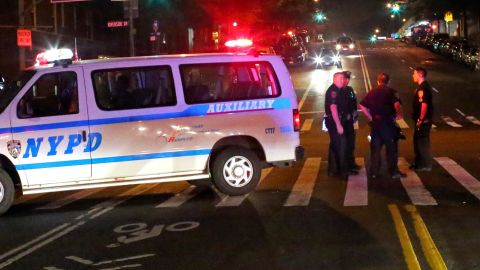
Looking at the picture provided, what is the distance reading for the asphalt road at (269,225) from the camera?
642 cm

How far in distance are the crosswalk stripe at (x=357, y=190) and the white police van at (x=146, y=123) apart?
952 millimetres

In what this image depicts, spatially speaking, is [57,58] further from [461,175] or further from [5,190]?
[461,175]

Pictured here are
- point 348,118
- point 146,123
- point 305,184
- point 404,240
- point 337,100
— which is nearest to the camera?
point 404,240

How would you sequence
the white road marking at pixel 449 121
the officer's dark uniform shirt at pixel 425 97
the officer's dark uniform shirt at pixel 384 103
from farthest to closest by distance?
the white road marking at pixel 449 121 → the officer's dark uniform shirt at pixel 425 97 → the officer's dark uniform shirt at pixel 384 103

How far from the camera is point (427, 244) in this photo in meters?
6.73

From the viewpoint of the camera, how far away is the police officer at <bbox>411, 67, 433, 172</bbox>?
1120 centimetres

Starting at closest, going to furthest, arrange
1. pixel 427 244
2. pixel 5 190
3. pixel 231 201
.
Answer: pixel 427 244, pixel 5 190, pixel 231 201

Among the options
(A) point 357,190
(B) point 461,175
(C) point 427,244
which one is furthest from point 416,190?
(C) point 427,244

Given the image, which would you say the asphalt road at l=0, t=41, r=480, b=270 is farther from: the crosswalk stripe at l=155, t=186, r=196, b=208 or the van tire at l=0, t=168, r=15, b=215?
the van tire at l=0, t=168, r=15, b=215

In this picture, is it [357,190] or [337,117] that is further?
[337,117]

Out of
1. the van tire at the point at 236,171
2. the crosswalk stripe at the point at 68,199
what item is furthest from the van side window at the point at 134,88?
the crosswalk stripe at the point at 68,199

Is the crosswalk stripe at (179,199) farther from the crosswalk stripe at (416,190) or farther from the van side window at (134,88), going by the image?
the crosswalk stripe at (416,190)

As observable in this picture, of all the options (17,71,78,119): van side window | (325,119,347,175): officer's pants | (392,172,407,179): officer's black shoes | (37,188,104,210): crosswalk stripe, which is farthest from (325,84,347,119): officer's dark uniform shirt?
(17,71,78,119): van side window

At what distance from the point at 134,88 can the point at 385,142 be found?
415cm
